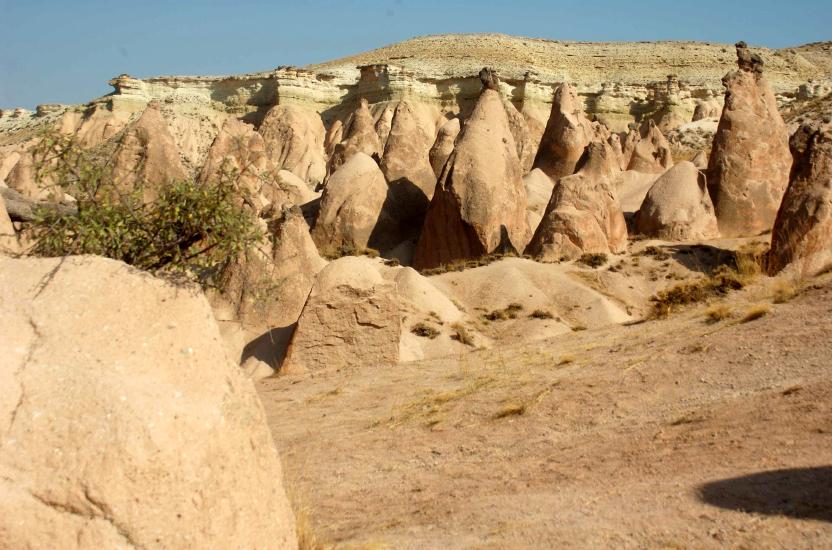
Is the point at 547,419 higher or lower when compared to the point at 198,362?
lower

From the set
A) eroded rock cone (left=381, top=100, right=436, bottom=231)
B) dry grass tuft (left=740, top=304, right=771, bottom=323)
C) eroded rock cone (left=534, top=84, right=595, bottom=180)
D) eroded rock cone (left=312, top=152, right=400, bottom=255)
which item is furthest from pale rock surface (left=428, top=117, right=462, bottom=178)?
dry grass tuft (left=740, top=304, right=771, bottom=323)

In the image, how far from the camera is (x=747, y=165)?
2131 cm

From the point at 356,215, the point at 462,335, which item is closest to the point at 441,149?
the point at 356,215

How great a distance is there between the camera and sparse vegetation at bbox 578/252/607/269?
18391mm

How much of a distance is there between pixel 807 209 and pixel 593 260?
4.66 meters

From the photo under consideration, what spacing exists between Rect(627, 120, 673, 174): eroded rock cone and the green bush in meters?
22.6

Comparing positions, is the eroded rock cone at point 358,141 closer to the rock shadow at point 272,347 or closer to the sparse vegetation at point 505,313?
the sparse vegetation at point 505,313

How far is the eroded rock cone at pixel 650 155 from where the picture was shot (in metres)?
27.5

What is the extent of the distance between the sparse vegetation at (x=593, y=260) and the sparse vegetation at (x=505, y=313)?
96.4 inches

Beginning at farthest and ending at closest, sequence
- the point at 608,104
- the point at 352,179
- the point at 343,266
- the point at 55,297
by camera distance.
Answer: the point at 608,104, the point at 352,179, the point at 343,266, the point at 55,297

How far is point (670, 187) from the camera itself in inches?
832

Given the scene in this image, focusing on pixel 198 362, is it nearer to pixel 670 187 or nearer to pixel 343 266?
pixel 343 266

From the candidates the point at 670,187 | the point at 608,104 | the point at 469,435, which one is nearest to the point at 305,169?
the point at 608,104

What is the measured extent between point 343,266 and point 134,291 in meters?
8.77
